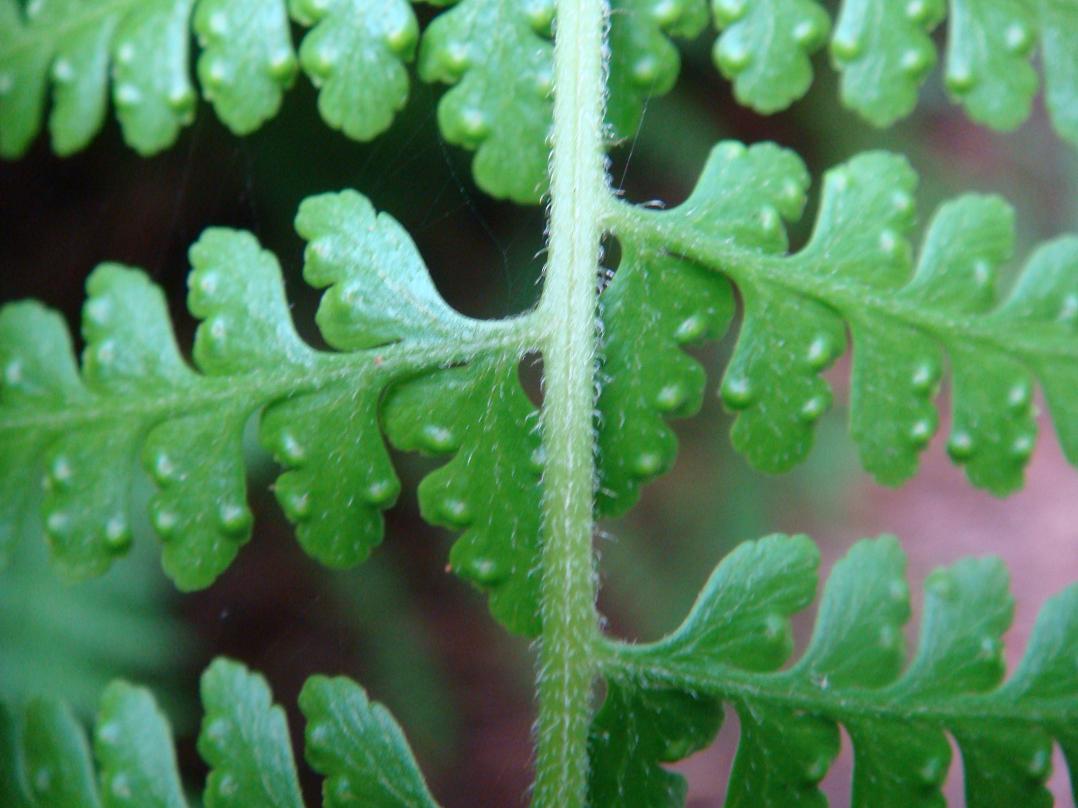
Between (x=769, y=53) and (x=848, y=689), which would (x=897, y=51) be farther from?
(x=848, y=689)

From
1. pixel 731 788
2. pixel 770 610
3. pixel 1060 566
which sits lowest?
pixel 1060 566

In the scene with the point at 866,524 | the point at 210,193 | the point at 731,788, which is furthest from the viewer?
the point at 866,524

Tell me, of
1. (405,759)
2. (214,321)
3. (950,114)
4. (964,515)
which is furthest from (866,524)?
(214,321)

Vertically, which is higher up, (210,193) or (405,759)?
(210,193)

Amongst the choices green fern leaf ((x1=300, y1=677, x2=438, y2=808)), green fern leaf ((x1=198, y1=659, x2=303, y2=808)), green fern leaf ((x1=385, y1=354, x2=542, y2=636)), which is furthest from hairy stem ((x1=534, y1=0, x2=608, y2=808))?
green fern leaf ((x1=198, y1=659, x2=303, y2=808))

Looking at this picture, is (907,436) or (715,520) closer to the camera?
(907,436)

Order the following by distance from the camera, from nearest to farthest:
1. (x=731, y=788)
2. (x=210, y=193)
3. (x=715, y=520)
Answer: (x=731, y=788) → (x=210, y=193) → (x=715, y=520)

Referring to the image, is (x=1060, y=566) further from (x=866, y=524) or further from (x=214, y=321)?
(x=214, y=321)
